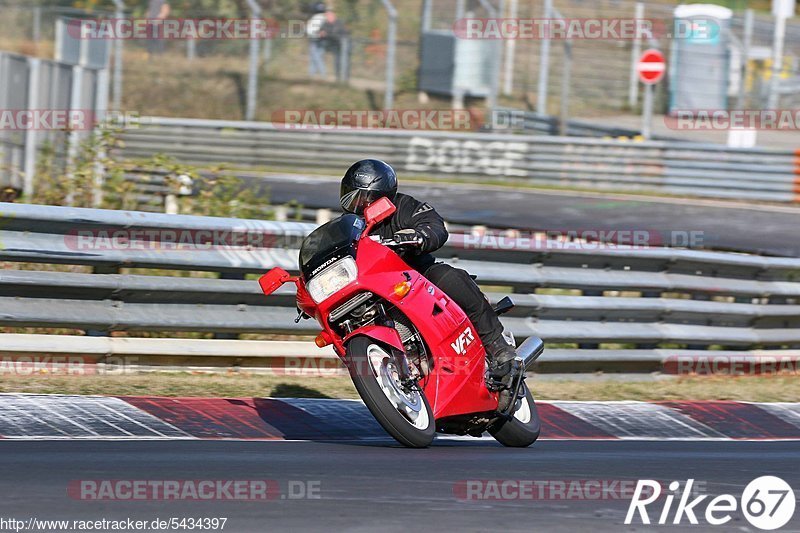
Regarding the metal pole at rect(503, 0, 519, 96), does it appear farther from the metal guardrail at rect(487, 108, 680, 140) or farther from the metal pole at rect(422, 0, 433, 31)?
the metal pole at rect(422, 0, 433, 31)

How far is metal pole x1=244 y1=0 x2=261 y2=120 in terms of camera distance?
2383 cm

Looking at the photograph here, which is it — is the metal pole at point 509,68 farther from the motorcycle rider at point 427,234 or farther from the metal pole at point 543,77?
the motorcycle rider at point 427,234

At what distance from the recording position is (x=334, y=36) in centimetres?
2552

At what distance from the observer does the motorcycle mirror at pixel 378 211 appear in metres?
5.68

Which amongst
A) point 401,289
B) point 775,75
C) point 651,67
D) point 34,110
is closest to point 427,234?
point 401,289

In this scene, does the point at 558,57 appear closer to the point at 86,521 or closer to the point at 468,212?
the point at 468,212

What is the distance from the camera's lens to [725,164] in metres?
21.6

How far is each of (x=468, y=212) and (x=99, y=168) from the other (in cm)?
860

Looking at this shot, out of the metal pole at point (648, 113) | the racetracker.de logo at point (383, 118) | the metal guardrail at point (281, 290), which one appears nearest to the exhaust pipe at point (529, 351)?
the metal guardrail at point (281, 290)

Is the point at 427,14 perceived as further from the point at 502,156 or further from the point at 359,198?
the point at 359,198

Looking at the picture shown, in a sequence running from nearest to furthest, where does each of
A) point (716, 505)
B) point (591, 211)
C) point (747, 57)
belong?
point (716, 505), point (591, 211), point (747, 57)

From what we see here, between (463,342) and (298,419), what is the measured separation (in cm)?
127

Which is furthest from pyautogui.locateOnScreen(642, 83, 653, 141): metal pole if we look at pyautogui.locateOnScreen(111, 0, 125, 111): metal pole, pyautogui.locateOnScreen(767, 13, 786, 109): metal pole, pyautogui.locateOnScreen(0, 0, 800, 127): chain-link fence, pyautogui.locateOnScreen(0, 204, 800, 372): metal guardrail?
pyautogui.locateOnScreen(0, 204, 800, 372): metal guardrail

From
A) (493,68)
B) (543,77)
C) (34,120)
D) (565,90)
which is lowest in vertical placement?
(34,120)
